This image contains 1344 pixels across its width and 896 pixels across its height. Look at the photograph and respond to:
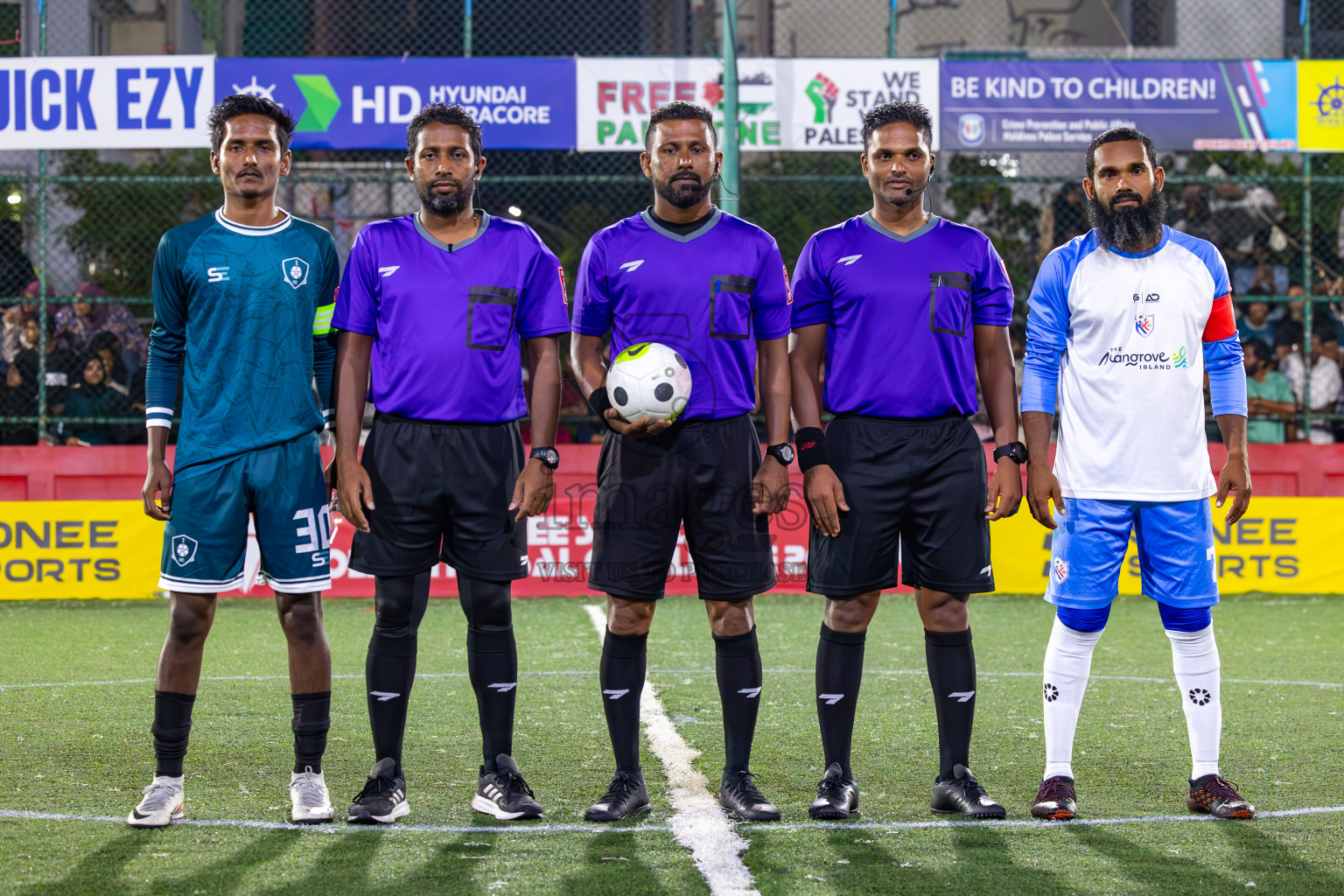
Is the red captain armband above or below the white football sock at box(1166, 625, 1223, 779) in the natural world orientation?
above

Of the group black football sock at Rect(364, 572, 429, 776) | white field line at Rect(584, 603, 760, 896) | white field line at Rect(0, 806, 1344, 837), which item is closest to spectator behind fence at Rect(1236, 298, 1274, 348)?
white field line at Rect(584, 603, 760, 896)

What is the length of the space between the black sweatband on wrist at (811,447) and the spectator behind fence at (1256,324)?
29.3 feet

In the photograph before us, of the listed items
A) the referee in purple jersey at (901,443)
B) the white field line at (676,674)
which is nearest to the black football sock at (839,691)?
the referee in purple jersey at (901,443)

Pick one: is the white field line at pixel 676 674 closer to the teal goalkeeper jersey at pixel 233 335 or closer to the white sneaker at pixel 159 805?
the white sneaker at pixel 159 805

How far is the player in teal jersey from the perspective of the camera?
14.2 ft

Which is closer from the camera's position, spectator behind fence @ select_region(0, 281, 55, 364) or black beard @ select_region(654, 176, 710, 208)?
black beard @ select_region(654, 176, 710, 208)

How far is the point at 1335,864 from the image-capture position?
12.8 ft

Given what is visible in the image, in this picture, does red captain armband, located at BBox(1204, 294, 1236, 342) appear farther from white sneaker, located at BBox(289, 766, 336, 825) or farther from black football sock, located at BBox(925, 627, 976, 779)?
white sneaker, located at BBox(289, 766, 336, 825)

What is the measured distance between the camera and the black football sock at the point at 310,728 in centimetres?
441

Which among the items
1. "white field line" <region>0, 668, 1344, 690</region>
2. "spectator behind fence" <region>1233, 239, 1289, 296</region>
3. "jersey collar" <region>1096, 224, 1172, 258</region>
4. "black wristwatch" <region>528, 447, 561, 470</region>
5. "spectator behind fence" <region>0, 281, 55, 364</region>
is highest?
"spectator behind fence" <region>1233, 239, 1289, 296</region>

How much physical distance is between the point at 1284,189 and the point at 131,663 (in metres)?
10.4

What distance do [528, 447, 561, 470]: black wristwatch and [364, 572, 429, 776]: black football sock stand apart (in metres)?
0.53

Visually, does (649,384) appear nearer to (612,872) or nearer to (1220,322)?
(612,872)

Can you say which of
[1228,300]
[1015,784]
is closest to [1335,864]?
[1015,784]
